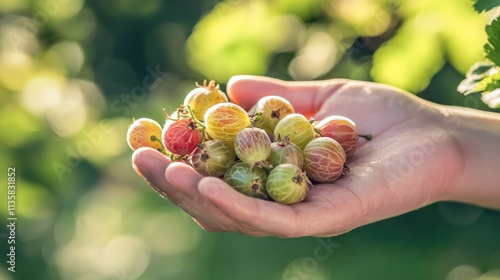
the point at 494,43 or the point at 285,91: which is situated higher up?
the point at 494,43

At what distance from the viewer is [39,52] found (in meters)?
2.63

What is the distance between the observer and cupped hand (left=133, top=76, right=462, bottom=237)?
4.25 ft

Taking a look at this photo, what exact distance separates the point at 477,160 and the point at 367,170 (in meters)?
0.38

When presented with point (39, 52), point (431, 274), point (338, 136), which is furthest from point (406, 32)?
point (39, 52)

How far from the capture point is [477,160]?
1.77 meters

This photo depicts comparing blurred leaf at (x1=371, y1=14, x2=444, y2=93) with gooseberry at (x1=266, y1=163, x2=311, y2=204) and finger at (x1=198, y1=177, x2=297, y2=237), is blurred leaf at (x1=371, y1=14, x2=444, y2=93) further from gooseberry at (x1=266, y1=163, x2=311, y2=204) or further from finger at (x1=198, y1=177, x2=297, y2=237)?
finger at (x1=198, y1=177, x2=297, y2=237)

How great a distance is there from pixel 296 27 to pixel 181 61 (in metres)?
1.08

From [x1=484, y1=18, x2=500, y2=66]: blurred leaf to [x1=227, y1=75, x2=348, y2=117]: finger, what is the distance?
3.08 feet

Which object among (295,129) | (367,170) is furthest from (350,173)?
(295,129)

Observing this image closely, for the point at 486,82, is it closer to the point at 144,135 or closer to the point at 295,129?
the point at 295,129

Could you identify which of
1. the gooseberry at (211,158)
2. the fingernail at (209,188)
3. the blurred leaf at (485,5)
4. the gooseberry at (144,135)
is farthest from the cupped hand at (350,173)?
the blurred leaf at (485,5)

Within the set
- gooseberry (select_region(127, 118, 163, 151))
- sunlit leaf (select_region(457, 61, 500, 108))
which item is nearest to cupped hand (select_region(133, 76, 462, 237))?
gooseberry (select_region(127, 118, 163, 151))

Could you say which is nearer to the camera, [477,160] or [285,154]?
[285,154]

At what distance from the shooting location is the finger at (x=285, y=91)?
1.95m
